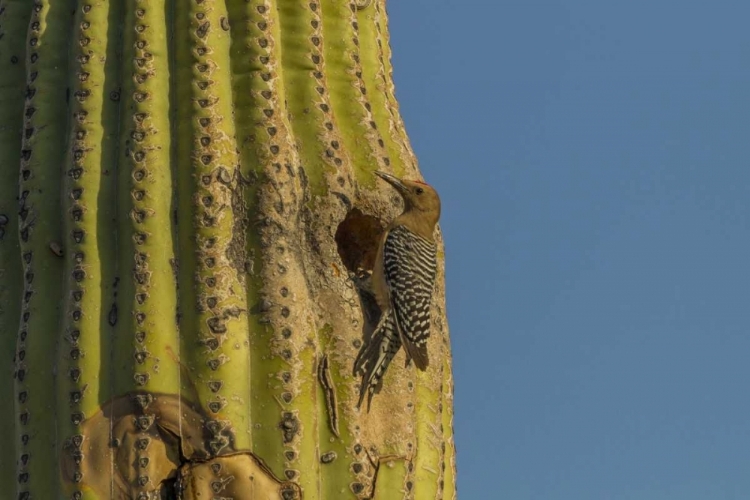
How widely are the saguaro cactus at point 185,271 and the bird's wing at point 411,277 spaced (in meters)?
0.21

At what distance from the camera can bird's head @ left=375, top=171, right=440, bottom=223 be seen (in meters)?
5.30

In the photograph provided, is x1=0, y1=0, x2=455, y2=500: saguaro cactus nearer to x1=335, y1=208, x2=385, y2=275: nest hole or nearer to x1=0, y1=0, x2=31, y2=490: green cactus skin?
x1=0, y1=0, x2=31, y2=490: green cactus skin

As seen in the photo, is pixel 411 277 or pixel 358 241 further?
pixel 358 241

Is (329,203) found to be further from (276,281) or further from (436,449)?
(436,449)

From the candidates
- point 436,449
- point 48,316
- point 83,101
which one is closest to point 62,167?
point 83,101

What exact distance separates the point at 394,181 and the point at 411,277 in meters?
0.43

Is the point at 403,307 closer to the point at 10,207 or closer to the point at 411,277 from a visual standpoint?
the point at 411,277

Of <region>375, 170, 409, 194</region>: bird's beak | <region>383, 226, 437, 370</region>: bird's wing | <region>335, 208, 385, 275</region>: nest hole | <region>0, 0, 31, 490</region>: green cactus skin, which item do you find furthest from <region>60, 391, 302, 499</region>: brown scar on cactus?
<region>335, 208, 385, 275</region>: nest hole

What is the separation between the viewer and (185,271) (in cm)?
443

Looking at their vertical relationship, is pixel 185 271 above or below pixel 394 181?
below

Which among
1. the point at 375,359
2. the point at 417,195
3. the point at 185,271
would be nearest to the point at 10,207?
the point at 185,271

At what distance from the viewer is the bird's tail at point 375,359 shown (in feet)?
15.3

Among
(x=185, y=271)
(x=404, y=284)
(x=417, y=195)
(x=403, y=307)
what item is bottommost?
(x=185, y=271)

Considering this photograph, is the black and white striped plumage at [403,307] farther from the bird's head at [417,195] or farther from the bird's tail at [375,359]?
the bird's head at [417,195]
